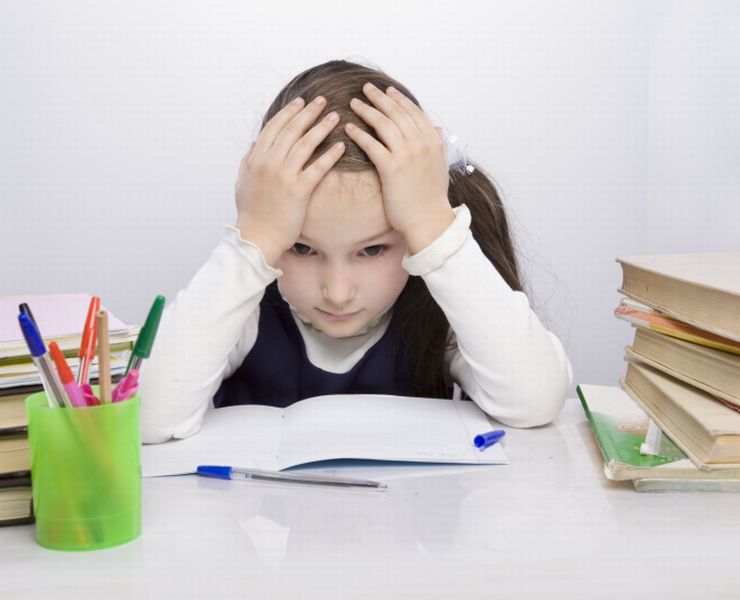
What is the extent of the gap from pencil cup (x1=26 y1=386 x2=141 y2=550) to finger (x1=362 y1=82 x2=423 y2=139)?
48 cm

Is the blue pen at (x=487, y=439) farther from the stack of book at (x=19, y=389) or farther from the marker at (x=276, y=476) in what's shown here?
the stack of book at (x=19, y=389)

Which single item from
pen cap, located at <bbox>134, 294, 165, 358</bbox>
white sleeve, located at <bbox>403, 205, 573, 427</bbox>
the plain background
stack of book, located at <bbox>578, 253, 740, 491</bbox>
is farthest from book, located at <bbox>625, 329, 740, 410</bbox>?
the plain background

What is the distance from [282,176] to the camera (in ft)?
3.19

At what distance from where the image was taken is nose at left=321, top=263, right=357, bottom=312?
3.24 feet

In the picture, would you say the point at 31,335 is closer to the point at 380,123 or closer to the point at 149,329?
the point at 149,329

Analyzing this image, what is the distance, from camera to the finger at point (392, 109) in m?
1.01

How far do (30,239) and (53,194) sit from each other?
10cm

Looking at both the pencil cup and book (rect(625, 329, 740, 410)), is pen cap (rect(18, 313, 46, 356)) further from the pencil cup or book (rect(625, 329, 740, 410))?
book (rect(625, 329, 740, 410))

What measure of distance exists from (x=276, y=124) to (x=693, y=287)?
1.51ft

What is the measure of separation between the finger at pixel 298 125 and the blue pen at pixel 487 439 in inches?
14.1

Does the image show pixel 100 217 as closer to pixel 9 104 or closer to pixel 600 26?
pixel 9 104

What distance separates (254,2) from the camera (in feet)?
6.05

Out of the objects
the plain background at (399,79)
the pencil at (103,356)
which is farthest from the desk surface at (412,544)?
the plain background at (399,79)

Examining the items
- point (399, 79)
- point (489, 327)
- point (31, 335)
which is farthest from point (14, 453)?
point (399, 79)
